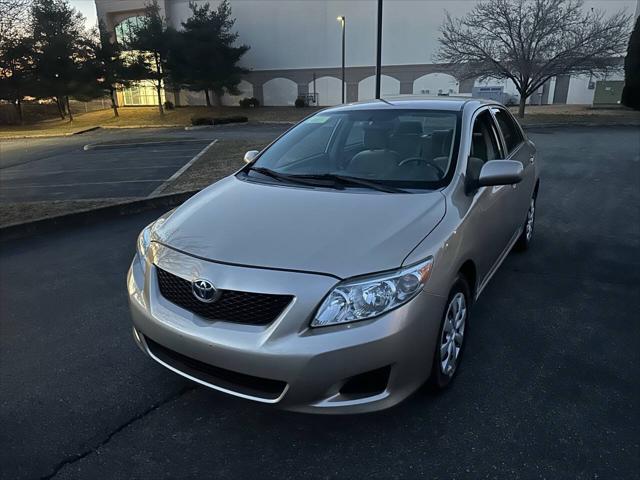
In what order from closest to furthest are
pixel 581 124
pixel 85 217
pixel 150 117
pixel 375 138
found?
pixel 375 138 → pixel 85 217 → pixel 581 124 → pixel 150 117

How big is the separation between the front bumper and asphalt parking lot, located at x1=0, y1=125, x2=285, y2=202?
6660 mm

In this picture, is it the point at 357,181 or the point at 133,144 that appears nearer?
the point at 357,181

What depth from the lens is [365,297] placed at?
2195mm

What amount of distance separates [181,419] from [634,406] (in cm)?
254

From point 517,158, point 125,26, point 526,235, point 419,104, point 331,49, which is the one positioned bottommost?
point 526,235

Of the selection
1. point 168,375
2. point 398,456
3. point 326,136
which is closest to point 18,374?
point 168,375

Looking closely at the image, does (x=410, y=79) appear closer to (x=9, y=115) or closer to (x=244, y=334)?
(x=9, y=115)

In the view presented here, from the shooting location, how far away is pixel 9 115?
1607 inches

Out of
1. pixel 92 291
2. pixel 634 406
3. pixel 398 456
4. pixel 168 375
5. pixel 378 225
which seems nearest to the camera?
pixel 398 456

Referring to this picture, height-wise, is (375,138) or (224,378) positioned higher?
(375,138)

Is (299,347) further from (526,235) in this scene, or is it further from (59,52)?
(59,52)

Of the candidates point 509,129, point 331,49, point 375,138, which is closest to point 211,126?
point 331,49

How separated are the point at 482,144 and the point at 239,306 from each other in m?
2.37

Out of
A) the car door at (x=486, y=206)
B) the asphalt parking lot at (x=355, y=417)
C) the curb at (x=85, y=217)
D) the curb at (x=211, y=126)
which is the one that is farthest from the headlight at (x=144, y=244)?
the curb at (x=211, y=126)
